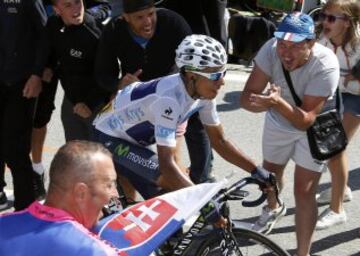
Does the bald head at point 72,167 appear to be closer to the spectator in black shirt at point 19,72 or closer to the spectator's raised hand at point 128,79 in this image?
the spectator's raised hand at point 128,79

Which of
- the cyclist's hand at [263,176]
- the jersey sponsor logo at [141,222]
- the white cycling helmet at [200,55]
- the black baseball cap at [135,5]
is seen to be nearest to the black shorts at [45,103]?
the black baseball cap at [135,5]

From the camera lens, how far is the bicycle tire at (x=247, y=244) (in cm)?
374

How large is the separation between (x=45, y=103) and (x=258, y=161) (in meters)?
2.12

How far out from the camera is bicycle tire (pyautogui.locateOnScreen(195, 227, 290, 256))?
3738 mm

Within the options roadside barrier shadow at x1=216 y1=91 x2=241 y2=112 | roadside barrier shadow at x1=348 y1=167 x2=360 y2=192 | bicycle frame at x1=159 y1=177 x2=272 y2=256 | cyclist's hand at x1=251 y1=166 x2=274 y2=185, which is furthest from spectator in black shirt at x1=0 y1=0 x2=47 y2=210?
roadside barrier shadow at x1=216 y1=91 x2=241 y2=112

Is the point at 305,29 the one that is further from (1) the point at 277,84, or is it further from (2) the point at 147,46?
(2) the point at 147,46

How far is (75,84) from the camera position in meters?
5.00

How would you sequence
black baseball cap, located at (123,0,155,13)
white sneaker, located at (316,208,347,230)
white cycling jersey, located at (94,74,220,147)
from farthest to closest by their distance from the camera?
white sneaker, located at (316,208,347,230) → black baseball cap, located at (123,0,155,13) → white cycling jersey, located at (94,74,220,147)

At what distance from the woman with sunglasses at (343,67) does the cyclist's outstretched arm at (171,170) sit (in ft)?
5.59

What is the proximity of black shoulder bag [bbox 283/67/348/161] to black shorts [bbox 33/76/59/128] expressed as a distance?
6.34ft

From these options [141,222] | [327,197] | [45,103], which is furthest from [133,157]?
[327,197]

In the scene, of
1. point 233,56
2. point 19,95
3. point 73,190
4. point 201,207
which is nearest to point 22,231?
point 73,190

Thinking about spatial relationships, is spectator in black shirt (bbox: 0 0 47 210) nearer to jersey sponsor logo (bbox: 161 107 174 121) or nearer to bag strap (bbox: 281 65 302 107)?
jersey sponsor logo (bbox: 161 107 174 121)

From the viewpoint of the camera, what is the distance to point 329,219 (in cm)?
520
